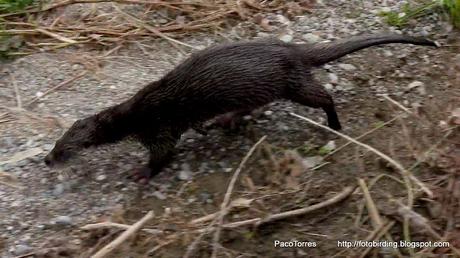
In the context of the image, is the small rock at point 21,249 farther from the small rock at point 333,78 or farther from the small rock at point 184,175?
the small rock at point 333,78

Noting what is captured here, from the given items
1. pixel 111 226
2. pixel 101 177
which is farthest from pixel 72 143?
pixel 111 226

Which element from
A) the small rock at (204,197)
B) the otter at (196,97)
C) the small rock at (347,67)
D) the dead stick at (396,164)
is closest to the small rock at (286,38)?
the small rock at (347,67)

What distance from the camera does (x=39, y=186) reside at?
2.89 m

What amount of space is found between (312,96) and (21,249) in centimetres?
117

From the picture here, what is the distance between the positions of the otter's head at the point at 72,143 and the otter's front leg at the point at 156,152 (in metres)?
0.19

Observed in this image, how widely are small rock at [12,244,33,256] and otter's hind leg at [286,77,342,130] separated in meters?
1.08

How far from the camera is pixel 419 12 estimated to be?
3547mm

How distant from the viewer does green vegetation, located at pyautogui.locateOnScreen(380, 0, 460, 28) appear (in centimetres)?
Answer: 348

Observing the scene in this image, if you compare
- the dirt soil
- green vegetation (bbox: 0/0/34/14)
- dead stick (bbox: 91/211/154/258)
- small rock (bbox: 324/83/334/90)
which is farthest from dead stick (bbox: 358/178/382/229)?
green vegetation (bbox: 0/0/34/14)

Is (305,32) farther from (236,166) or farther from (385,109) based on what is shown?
(236,166)

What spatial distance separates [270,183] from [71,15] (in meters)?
1.44

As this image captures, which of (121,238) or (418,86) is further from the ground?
(418,86)

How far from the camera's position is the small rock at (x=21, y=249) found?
2617 millimetres

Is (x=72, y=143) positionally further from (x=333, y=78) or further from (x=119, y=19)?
(x=333, y=78)
